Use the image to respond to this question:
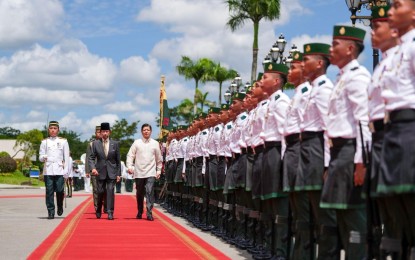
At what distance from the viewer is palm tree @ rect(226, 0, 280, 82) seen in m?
43.7

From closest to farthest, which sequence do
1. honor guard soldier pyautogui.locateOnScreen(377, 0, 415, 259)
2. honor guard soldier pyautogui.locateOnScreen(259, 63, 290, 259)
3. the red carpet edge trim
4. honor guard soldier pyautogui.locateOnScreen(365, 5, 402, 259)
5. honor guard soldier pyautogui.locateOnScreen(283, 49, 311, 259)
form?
honor guard soldier pyautogui.locateOnScreen(377, 0, 415, 259) → honor guard soldier pyautogui.locateOnScreen(365, 5, 402, 259) → honor guard soldier pyautogui.locateOnScreen(283, 49, 311, 259) → honor guard soldier pyautogui.locateOnScreen(259, 63, 290, 259) → the red carpet edge trim

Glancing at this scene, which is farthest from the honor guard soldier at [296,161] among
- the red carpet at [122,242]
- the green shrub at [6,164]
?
the green shrub at [6,164]

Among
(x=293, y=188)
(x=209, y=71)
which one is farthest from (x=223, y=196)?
(x=209, y=71)

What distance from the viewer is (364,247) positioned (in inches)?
279

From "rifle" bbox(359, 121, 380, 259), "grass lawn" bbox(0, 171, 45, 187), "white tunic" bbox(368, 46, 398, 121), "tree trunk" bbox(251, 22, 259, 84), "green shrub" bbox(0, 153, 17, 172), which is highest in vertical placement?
"tree trunk" bbox(251, 22, 259, 84)

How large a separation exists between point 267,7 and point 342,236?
3703 cm

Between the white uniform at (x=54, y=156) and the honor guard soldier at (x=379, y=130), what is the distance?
1173cm

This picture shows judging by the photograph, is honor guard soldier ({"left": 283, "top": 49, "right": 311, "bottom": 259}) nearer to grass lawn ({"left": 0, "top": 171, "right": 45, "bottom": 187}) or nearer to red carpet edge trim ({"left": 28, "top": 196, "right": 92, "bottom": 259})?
red carpet edge trim ({"left": 28, "top": 196, "right": 92, "bottom": 259})

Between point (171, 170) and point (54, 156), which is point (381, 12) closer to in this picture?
point (54, 156)

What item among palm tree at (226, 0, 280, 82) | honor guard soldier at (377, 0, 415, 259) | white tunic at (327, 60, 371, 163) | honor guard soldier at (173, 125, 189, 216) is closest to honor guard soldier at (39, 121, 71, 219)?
honor guard soldier at (173, 125, 189, 216)

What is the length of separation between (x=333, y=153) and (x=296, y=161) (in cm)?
141

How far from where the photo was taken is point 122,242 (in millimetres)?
12547

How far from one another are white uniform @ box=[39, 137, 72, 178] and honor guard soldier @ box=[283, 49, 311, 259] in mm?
9521

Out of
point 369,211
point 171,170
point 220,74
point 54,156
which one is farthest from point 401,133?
point 220,74
